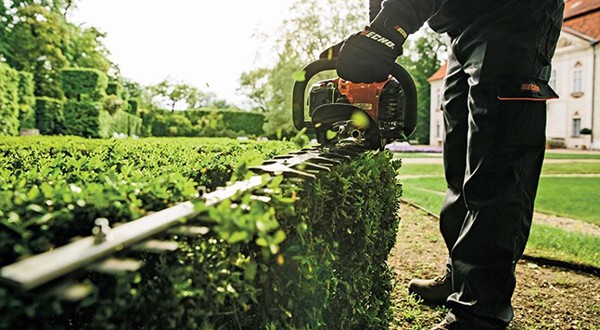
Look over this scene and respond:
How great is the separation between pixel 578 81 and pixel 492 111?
3983 centimetres

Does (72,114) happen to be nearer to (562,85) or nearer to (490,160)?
(490,160)

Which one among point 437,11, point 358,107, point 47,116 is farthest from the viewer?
point 47,116

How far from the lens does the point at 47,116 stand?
21375 millimetres

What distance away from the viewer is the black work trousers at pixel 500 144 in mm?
2172

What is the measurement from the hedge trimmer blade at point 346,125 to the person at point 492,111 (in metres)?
0.26

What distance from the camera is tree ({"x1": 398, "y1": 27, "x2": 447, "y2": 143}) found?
51.5 meters

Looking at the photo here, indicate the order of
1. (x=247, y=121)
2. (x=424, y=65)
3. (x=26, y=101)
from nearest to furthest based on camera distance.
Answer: (x=26, y=101) < (x=247, y=121) < (x=424, y=65)

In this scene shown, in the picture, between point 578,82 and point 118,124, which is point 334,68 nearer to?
point 118,124

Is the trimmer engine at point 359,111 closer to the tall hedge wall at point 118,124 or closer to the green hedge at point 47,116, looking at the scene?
the tall hedge wall at point 118,124

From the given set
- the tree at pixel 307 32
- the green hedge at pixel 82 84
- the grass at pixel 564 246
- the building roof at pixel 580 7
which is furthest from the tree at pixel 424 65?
the grass at pixel 564 246

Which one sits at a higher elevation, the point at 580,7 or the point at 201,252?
the point at 580,7

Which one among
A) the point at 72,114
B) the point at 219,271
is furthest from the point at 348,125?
the point at 72,114

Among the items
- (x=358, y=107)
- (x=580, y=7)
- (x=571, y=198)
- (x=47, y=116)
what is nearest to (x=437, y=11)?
(x=358, y=107)

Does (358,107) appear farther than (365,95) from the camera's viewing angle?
No
